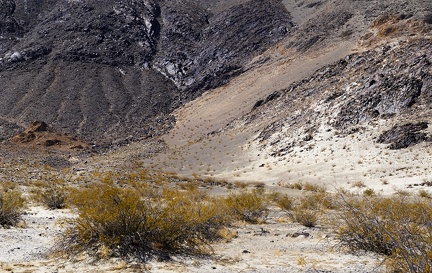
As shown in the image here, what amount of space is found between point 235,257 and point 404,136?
21362 mm

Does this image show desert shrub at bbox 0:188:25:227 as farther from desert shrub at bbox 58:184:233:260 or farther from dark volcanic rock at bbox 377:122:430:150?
dark volcanic rock at bbox 377:122:430:150

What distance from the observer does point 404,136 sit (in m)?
24.6

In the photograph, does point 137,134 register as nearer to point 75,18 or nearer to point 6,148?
point 6,148

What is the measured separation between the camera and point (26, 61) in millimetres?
67438

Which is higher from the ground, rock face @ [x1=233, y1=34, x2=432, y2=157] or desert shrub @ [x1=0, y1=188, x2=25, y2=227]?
desert shrub @ [x1=0, y1=188, x2=25, y2=227]

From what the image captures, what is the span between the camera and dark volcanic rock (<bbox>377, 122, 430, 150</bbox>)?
24.0m

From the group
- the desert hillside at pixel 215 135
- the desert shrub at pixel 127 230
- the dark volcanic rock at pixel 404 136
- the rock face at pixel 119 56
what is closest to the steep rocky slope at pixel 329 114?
the dark volcanic rock at pixel 404 136

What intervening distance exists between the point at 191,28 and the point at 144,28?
405 inches

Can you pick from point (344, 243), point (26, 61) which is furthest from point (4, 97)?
point (344, 243)

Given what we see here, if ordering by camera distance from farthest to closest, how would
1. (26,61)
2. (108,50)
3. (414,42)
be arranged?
(108,50) → (26,61) → (414,42)

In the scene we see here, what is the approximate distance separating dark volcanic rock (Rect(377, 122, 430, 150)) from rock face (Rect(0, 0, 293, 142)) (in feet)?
105

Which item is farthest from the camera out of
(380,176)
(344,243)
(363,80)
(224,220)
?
(363,80)

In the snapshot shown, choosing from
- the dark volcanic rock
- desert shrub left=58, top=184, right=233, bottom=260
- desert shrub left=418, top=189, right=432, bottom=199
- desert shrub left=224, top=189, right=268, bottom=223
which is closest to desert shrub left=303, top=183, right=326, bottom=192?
desert shrub left=418, top=189, right=432, bottom=199

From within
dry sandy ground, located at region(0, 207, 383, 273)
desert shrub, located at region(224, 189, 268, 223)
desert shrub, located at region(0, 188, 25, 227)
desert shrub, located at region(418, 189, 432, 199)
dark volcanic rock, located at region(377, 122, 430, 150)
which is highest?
desert shrub, located at region(0, 188, 25, 227)
